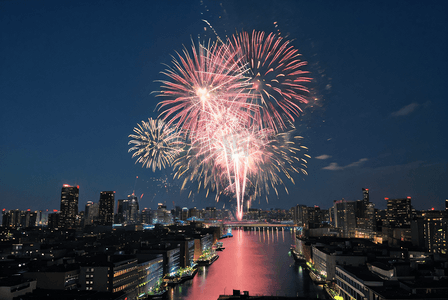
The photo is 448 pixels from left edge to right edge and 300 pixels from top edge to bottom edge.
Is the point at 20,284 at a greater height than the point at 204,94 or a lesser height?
lesser

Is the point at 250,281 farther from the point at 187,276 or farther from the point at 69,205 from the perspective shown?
the point at 69,205

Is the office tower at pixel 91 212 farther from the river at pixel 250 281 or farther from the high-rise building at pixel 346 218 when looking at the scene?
the river at pixel 250 281

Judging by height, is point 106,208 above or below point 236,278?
above

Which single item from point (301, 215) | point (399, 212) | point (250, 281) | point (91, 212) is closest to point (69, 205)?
point (91, 212)

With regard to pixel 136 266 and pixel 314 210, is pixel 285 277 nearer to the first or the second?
pixel 136 266

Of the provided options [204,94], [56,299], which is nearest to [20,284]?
[56,299]

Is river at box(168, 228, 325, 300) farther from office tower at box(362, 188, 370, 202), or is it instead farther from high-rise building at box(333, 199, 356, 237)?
office tower at box(362, 188, 370, 202)

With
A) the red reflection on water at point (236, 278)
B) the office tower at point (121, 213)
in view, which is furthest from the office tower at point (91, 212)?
the red reflection on water at point (236, 278)
